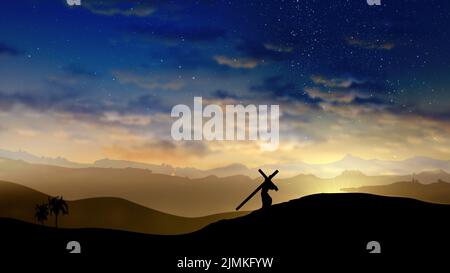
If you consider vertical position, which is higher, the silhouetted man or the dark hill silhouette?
the silhouetted man

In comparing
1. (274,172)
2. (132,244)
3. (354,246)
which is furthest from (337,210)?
(132,244)

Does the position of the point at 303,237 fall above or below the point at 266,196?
below

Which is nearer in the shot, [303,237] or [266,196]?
[303,237]

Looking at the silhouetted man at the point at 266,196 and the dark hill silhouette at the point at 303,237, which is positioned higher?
the silhouetted man at the point at 266,196

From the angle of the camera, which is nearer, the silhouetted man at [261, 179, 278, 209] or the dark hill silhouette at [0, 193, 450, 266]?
the dark hill silhouette at [0, 193, 450, 266]

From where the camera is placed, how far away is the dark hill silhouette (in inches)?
1051

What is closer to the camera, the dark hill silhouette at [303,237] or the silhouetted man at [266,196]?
the dark hill silhouette at [303,237]

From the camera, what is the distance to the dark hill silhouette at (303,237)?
26.7 m

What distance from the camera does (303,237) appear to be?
29.6m
